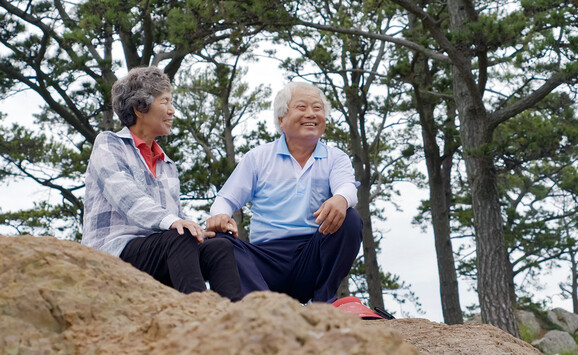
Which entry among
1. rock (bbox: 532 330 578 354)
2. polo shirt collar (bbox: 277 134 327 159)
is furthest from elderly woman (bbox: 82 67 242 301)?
rock (bbox: 532 330 578 354)

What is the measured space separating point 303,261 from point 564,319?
41.1ft

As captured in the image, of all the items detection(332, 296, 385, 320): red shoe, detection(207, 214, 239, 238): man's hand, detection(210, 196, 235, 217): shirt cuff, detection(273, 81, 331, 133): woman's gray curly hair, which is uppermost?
detection(273, 81, 331, 133): woman's gray curly hair

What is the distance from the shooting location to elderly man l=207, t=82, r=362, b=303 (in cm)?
286

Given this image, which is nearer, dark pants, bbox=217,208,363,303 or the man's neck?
dark pants, bbox=217,208,363,303

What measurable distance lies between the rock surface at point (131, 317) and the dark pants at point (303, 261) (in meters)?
1.30

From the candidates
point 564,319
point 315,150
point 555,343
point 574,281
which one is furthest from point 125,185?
point 574,281

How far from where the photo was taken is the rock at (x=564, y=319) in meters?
13.5

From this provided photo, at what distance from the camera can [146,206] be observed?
2504mm

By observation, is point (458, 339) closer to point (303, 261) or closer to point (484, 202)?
point (303, 261)

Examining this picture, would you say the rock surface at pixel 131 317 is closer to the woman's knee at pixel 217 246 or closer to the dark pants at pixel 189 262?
the dark pants at pixel 189 262

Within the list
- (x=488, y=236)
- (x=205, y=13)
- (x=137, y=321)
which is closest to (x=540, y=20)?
(x=488, y=236)

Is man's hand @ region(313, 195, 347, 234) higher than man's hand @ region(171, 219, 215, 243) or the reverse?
higher

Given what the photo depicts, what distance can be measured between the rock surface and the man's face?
1767mm

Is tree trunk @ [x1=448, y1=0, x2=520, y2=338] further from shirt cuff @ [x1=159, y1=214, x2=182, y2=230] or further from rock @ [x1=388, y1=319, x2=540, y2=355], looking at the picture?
shirt cuff @ [x1=159, y1=214, x2=182, y2=230]
